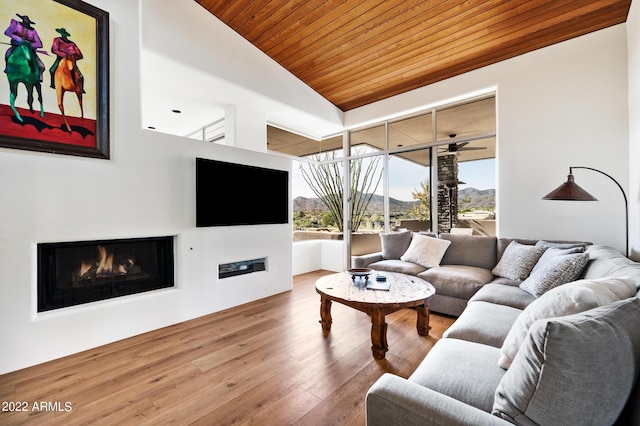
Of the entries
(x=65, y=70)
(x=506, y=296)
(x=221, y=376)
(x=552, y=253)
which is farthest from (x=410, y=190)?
(x=65, y=70)

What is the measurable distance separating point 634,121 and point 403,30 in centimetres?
256

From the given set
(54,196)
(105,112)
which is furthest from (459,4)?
(54,196)

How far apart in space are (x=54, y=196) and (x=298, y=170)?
150 inches

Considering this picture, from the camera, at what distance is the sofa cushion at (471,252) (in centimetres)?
343

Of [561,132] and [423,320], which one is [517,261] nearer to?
[423,320]

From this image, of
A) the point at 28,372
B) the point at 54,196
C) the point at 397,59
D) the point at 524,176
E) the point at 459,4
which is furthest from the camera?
the point at 397,59

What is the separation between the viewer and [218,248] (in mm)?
3416

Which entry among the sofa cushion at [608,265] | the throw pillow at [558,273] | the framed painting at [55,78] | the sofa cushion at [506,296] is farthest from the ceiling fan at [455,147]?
the framed painting at [55,78]

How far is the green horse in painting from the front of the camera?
217cm

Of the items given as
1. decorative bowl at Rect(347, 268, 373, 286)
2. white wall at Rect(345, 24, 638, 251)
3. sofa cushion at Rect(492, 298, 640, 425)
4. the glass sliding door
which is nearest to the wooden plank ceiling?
white wall at Rect(345, 24, 638, 251)

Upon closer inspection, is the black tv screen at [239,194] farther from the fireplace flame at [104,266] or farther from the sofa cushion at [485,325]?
the sofa cushion at [485,325]

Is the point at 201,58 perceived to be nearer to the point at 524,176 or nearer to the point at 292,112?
the point at 292,112

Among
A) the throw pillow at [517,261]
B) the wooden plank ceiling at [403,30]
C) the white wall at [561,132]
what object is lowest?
the throw pillow at [517,261]

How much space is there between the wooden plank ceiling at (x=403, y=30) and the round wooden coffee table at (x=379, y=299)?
300 centimetres
